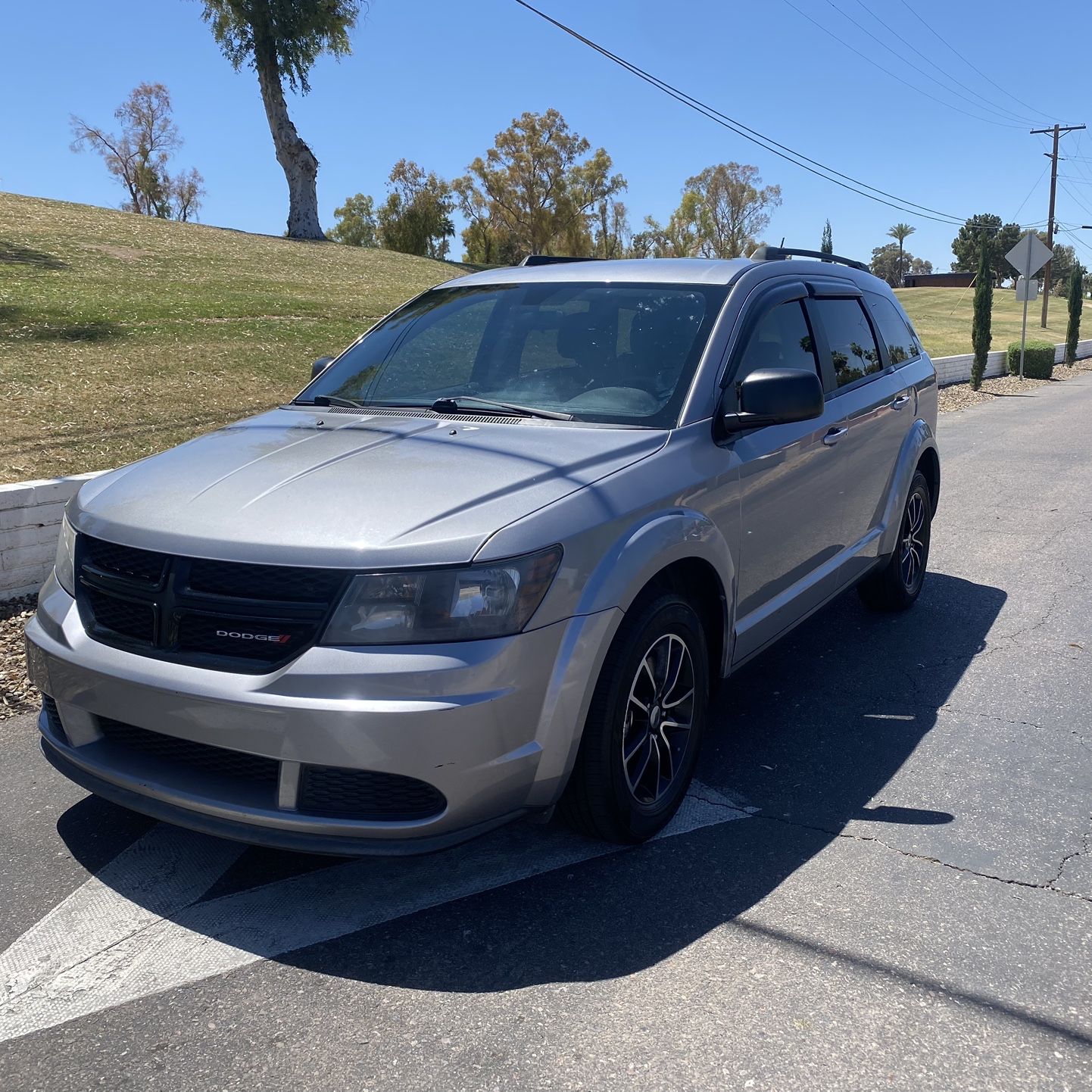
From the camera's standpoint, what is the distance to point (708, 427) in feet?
12.3

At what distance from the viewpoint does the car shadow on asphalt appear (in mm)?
2852

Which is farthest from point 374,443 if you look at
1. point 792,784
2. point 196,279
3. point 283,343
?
point 196,279

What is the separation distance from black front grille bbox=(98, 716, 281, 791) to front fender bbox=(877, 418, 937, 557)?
11.8ft

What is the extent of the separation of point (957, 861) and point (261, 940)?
2.14 metres

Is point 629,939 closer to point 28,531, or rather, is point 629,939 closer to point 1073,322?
point 28,531

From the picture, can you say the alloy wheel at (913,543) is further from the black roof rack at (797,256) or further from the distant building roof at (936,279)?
the distant building roof at (936,279)

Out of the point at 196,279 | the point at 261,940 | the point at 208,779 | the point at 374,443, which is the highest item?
the point at 196,279

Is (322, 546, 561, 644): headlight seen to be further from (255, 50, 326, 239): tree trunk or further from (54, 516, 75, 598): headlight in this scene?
(255, 50, 326, 239): tree trunk

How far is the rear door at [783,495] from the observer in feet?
12.9

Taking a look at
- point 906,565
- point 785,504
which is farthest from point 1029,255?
point 785,504

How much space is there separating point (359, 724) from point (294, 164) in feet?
143

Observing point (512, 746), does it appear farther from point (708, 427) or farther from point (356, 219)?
point (356, 219)

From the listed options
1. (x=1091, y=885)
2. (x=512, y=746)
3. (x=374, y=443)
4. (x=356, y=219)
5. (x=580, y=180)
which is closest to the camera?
(x=512, y=746)

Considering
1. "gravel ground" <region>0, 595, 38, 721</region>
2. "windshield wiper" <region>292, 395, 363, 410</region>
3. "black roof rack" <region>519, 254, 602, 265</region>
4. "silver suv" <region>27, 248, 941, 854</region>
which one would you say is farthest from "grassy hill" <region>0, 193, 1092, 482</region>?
"silver suv" <region>27, 248, 941, 854</region>
